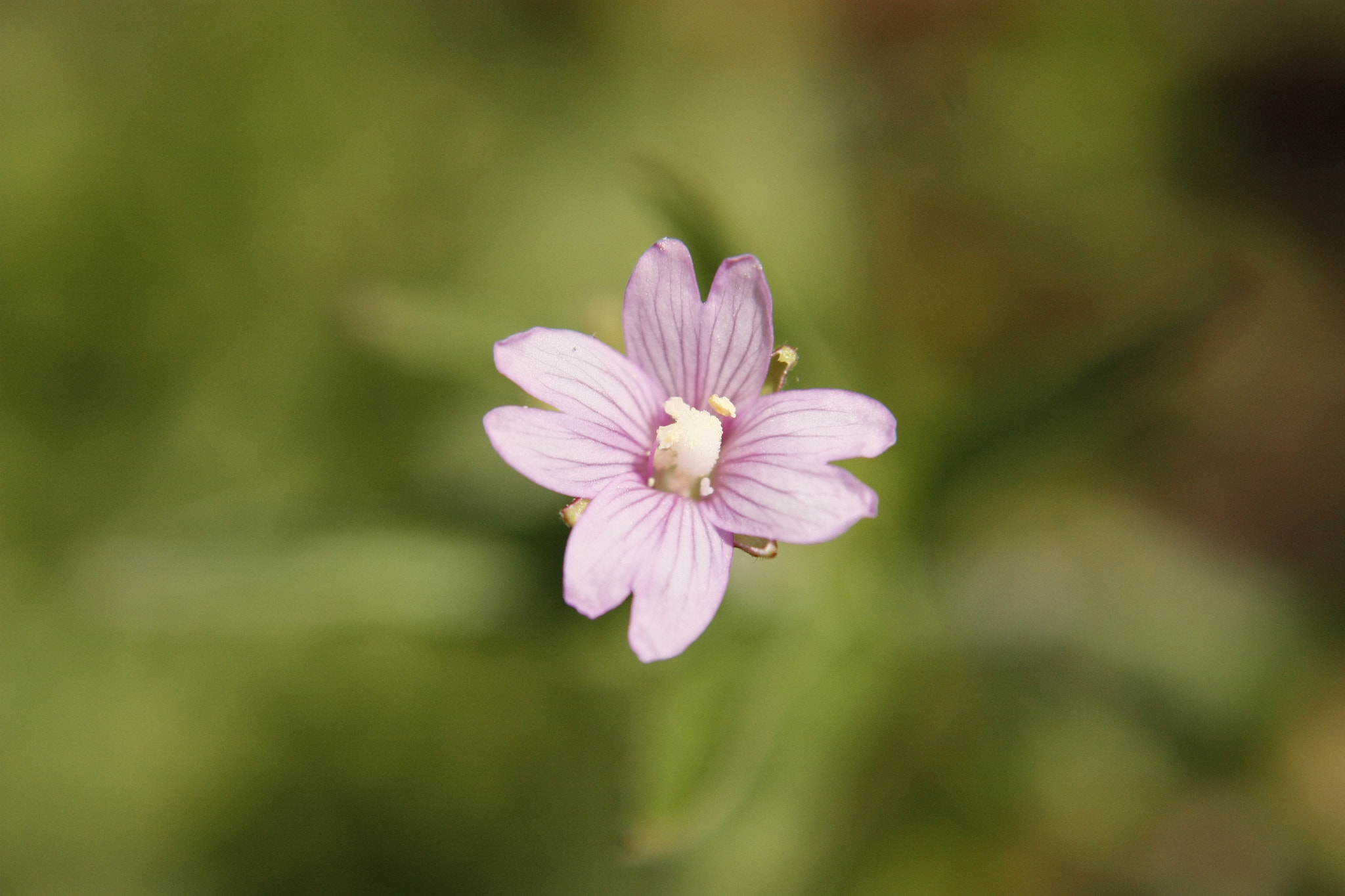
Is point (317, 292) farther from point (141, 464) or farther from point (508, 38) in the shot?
point (508, 38)

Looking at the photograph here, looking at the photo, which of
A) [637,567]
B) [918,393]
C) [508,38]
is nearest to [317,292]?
[508,38]

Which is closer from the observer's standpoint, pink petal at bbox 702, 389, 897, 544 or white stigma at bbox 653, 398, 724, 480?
pink petal at bbox 702, 389, 897, 544

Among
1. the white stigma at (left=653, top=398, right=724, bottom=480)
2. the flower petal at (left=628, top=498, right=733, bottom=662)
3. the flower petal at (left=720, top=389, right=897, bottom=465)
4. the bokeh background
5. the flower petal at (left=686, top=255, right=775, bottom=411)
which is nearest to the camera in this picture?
the flower petal at (left=628, top=498, right=733, bottom=662)

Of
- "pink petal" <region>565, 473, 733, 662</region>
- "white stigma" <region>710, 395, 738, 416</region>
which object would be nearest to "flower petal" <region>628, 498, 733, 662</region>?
"pink petal" <region>565, 473, 733, 662</region>

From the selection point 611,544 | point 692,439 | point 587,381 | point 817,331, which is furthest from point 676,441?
point 817,331

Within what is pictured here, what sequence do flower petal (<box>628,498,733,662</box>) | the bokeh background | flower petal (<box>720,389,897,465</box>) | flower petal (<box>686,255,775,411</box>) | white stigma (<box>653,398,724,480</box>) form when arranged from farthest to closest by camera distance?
the bokeh background < white stigma (<box>653,398,724,480</box>) < flower petal (<box>686,255,775,411</box>) < flower petal (<box>720,389,897,465</box>) < flower petal (<box>628,498,733,662</box>)

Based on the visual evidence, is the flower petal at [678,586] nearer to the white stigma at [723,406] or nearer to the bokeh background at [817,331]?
the white stigma at [723,406]

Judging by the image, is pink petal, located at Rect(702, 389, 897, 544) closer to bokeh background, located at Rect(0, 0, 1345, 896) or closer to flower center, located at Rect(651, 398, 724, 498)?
flower center, located at Rect(651, 398, 724, 498)

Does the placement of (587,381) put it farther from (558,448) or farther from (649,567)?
(649,567)
